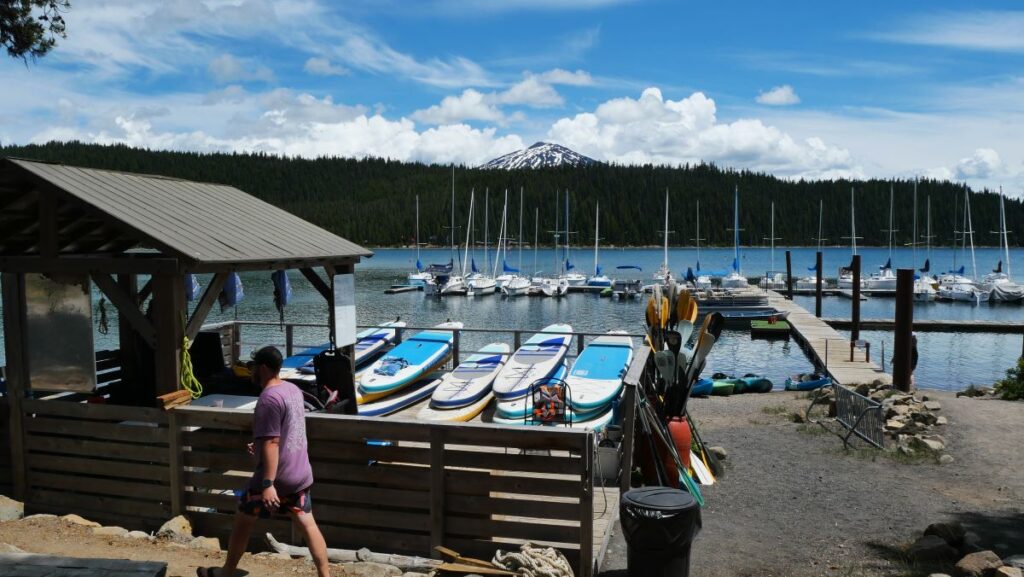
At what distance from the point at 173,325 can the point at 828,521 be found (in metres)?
6.69

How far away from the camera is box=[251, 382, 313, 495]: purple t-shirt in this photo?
5.23 m

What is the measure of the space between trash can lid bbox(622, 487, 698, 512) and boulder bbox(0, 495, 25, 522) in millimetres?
5324

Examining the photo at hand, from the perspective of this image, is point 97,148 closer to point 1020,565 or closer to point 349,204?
point 349,204

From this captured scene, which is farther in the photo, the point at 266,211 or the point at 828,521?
the point at 266,211

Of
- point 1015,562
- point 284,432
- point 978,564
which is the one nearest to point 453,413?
point 284,432

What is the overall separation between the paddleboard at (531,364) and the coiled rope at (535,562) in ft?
20.7

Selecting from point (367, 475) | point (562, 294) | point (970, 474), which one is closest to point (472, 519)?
point (367, 475)

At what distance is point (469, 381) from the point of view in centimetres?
1311

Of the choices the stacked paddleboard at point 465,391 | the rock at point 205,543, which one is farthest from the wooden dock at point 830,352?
the rock at point 205,543

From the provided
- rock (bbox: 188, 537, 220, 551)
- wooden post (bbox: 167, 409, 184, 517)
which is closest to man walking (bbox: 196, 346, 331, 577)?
rock (bbox: 188, 537, 220, 551)

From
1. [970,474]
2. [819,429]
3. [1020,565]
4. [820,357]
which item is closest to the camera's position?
[1020,565]

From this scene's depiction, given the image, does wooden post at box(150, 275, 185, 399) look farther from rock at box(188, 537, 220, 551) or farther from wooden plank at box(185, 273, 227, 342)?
rock at box(188, 537, 220, 551)

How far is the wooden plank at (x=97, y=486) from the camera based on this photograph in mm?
6941

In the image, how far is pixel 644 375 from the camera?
1051 cm
